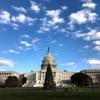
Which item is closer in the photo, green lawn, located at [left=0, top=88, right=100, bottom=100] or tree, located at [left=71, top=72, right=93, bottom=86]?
green lawn, located at [left=0, top=88, right=100, bottom=100]

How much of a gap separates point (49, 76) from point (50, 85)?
3.50 meters

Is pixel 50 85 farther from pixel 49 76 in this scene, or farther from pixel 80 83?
pixel 80 83

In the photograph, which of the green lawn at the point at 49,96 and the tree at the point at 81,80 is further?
the tree at the point at 81,80

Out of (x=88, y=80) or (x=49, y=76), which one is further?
(x=88, y=80)

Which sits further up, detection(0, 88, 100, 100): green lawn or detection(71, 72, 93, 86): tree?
detection(71, 72, 93, 86): tree

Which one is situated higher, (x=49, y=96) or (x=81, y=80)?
(x=81, y=80)

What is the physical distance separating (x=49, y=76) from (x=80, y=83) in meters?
75.8

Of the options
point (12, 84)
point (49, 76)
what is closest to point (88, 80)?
point (12, 84)

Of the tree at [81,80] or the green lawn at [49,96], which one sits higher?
the tree at [81,80]

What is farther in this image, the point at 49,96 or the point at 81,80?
the point at 81,80

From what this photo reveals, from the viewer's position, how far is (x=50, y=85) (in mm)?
111312

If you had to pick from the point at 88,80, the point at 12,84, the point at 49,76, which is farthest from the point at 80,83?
the point at 49,76

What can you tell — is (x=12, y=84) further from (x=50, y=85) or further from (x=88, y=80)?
(x=50, y=85)

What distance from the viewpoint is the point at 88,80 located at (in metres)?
190
